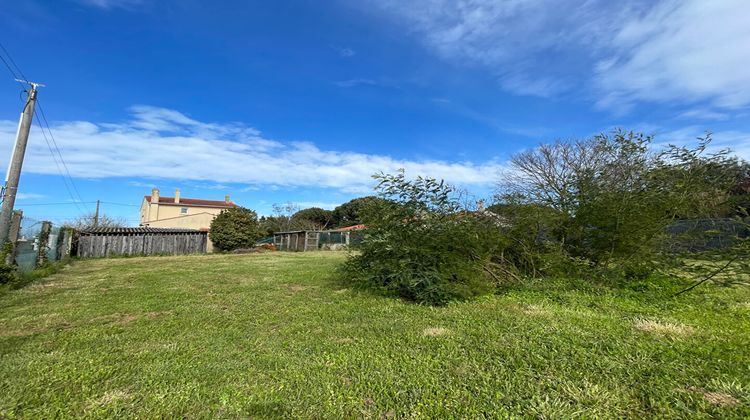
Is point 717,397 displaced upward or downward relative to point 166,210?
downward

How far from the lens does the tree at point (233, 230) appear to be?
2230cm

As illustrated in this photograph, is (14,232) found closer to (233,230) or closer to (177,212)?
(233,230)

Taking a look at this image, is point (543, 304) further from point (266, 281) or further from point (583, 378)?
point (266, 281)

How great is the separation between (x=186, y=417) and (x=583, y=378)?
2573 millimetres

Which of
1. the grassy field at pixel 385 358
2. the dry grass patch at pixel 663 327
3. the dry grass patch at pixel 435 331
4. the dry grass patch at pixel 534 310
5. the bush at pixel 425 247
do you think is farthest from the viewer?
the bush at pixel 425 247

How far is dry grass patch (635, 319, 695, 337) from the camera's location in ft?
11.4

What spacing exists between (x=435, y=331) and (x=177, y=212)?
41.6 m

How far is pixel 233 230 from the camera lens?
2244cm

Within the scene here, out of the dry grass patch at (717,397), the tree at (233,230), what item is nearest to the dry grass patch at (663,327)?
the dry grass patch at (717,397)

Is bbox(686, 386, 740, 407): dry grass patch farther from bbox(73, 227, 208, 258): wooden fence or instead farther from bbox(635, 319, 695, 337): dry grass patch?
bbox(73, 227, 208, 258): wooden fence

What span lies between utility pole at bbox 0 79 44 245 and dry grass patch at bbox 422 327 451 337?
9.14 meters

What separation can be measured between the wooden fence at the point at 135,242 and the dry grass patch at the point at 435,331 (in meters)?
19.9

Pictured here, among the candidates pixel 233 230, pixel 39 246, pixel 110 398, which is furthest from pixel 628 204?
pixel 233 230

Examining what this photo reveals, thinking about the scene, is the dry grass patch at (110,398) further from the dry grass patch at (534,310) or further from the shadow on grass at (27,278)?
the shadow on grass at (27,278)
